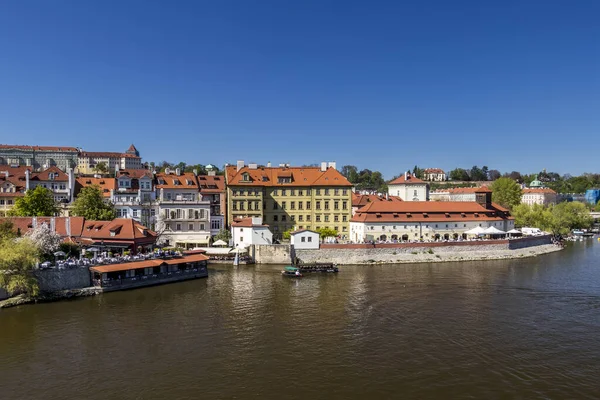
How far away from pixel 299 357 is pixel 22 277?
2542cm

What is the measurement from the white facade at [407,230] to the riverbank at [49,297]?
40.0 metres

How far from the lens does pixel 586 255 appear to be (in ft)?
235

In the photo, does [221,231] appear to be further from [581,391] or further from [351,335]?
[581,391]

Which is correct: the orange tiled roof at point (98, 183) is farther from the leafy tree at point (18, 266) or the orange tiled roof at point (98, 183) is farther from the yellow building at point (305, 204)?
the leafy tree at point (18, 266)

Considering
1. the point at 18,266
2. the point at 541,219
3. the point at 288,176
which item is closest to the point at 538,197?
the point at 541,219

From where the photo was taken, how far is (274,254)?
6128 centimetres

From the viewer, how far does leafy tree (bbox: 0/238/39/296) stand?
3572 cm

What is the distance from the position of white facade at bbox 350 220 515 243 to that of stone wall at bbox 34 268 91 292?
131 ft

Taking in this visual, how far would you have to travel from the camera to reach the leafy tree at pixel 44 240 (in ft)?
136

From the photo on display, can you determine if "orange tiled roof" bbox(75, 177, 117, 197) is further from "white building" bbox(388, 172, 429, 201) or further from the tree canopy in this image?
the tree canopy

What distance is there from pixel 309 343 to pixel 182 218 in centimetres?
4386

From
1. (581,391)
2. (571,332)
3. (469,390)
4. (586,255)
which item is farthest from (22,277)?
(586,255)

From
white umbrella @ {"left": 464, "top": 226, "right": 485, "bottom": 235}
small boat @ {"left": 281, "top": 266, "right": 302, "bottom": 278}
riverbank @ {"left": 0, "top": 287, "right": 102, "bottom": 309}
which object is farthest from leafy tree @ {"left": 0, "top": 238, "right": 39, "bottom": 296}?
white umbrella @ {"left": 464, "top": 226, "right": 485, "bottom": 235}

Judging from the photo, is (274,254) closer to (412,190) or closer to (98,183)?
(98,183)
